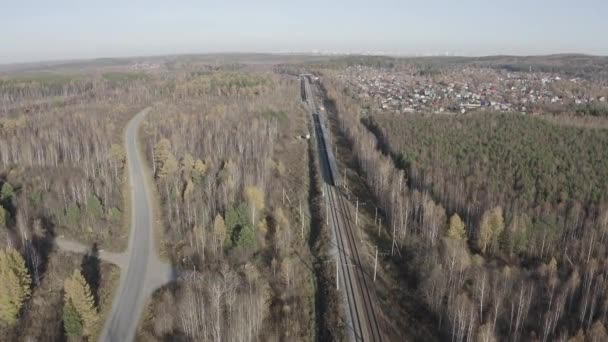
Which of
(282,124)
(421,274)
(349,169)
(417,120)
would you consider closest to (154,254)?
(421,274)

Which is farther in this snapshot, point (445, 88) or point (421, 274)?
point (445, 88)

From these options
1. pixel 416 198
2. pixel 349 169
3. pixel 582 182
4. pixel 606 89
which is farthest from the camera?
pixel 606 89

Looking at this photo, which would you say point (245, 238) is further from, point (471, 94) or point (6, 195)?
point (471, 94)

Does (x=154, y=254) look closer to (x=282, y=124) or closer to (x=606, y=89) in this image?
(x=282, y=124)

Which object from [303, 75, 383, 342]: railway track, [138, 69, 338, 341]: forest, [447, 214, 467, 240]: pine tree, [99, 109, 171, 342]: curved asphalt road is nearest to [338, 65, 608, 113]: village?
[138, 69, 338, 341]: forest

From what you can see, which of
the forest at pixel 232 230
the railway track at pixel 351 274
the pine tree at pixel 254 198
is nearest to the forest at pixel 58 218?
the forest at pixel 232 230

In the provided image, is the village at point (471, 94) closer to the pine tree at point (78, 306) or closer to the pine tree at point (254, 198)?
the pine tree at point (254, 198)
